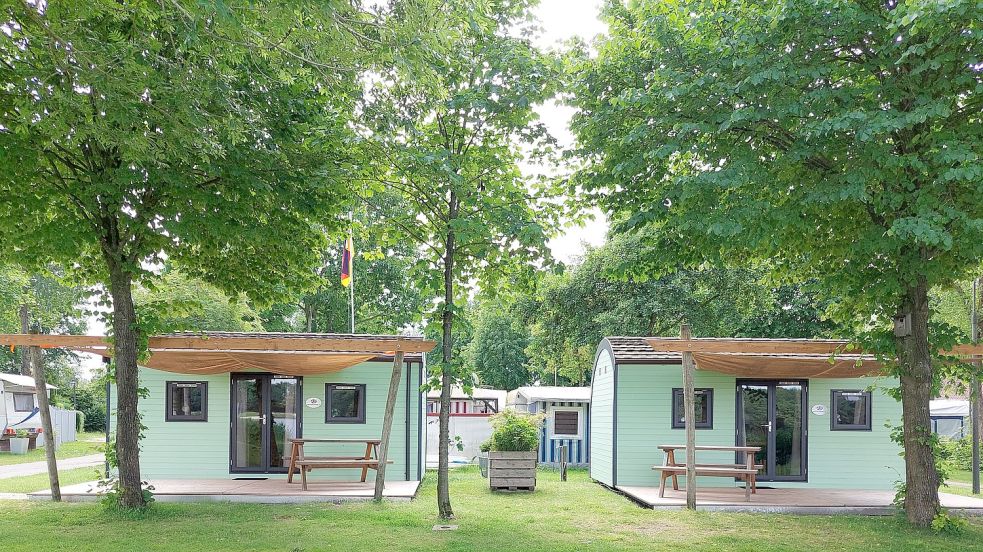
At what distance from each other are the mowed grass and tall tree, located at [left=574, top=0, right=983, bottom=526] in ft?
4.41

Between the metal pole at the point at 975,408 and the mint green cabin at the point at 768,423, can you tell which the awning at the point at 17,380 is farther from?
the metal pole at the point at 975,408

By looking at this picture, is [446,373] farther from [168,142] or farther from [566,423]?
[566,423]

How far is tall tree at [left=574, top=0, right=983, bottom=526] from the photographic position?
822 cm

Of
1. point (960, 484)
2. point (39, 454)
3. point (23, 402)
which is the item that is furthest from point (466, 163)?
point (23, 402)

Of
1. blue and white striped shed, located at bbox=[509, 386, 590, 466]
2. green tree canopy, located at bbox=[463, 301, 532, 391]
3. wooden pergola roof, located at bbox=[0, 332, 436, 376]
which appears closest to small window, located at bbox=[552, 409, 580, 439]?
blue and white striped shed, located at bbox=[509, 386, 590, 466]

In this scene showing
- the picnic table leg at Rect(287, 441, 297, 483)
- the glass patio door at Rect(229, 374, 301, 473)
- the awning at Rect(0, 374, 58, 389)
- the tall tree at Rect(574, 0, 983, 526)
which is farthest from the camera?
the awning at Rect(0, 374, 58, 389)

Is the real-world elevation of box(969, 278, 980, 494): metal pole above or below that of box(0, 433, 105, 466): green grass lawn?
above

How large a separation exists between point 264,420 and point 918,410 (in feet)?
32.7

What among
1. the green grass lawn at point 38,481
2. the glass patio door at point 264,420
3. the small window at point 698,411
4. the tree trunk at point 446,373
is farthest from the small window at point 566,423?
the tree trunk at point 446,373

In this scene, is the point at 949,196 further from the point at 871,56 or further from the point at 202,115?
the point at 202,115

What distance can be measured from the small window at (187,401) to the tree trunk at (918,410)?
1068cm

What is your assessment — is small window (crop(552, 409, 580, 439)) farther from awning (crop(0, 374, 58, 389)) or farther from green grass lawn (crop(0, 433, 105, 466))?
awning (crop(0, 374, 58, 389))

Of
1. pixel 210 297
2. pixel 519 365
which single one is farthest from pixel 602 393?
pixel 519 365

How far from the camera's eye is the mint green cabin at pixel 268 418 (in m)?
13.9
